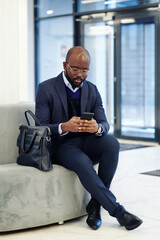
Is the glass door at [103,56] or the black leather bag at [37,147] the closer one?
the black leather bag at [37,147]

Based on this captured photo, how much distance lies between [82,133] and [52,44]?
6816mm

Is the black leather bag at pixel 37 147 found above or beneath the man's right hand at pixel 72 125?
beneath

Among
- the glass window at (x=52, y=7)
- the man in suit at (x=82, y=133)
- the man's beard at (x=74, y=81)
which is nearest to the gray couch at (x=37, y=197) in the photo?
the man in suit at (x=82, y=133)

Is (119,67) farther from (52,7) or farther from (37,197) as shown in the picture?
(37,197)

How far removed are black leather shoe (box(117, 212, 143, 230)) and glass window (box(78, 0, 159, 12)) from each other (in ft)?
18.8

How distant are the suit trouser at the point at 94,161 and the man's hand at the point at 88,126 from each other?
12cm

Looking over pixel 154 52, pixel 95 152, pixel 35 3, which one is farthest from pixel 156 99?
pixel 95 152

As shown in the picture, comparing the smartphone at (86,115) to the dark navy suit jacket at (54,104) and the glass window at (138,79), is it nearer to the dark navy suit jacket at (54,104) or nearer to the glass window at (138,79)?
the dark navy suit jacket at (54,104)

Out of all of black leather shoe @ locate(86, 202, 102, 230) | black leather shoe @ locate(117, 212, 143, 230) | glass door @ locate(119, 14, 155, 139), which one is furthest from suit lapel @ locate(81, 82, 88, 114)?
glass door @ locate(119, 14, 155, 139)

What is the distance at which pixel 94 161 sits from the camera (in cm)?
309

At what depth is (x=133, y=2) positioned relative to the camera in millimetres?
8031

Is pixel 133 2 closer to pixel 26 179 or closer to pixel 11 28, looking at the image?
pixel 11 28

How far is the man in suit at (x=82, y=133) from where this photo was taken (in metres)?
2.73

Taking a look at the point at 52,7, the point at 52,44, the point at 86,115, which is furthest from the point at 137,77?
the point at 86,115
